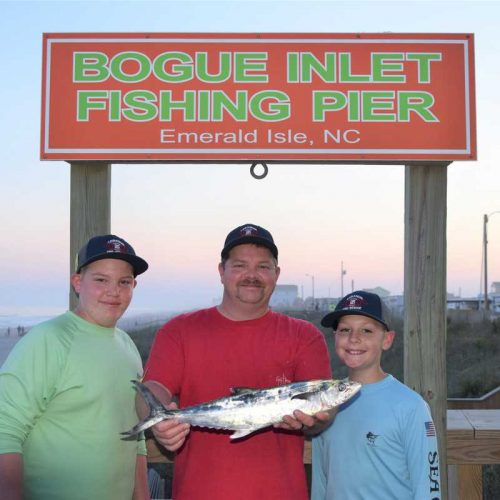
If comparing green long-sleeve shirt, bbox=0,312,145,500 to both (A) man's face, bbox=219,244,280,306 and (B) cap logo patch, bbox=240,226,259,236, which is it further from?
(B) cap logo patch, bbox=240,226,259,236

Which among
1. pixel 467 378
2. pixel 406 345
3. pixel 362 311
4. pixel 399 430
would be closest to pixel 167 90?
pixel 362 311

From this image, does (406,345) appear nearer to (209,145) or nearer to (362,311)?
→ (362,311)

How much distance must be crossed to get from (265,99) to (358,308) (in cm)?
159

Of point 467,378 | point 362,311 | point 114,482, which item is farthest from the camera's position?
point 467,378

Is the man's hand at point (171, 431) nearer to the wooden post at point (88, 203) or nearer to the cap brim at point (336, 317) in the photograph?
the cap brim at point (336, 317)

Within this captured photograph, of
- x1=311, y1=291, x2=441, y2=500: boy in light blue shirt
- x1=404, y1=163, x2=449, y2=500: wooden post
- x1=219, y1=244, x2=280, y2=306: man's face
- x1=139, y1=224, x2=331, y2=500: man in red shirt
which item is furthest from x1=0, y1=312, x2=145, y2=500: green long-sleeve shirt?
x1=404, y1=163, x2=449, y2=500: wooden post

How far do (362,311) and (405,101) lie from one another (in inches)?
61.5

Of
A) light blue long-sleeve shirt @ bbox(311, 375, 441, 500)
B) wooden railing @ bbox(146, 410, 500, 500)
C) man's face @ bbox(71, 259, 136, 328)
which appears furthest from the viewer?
wooden railing @ bbox(146, 410, 500, 500)

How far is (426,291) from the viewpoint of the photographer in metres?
4.19

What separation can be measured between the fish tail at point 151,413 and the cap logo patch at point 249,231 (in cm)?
104

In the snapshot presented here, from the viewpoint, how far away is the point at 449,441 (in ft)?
13.4

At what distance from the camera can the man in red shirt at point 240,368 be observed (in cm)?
323

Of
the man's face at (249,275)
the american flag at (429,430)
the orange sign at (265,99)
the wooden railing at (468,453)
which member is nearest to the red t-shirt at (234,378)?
the man's face at (249,275)

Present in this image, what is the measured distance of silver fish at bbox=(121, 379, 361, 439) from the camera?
304 centimetres
